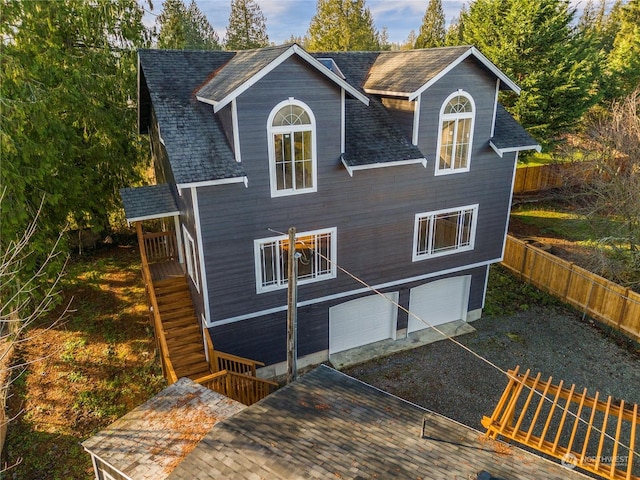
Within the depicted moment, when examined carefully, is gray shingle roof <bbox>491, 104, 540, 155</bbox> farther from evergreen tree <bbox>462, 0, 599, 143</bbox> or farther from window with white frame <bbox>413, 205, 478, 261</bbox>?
evergreen tree <bbox>462, 0, 599, 143</bbox>

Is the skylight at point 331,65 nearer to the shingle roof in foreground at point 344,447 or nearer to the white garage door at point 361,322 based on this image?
the white garage door at point 361,322

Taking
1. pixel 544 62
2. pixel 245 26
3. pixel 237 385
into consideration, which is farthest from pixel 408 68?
pixel 245 26

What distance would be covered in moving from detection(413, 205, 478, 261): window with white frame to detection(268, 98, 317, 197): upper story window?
4.20 meters

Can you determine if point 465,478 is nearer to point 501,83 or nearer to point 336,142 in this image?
point 336,142

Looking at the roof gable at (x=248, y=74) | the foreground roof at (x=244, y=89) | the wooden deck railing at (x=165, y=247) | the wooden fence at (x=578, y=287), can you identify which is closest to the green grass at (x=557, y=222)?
the wooden fence at (x=578, y=287)

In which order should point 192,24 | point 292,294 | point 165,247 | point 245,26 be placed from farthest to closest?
point 192,24 → point 245,26 → point 165,247 → point 292,294

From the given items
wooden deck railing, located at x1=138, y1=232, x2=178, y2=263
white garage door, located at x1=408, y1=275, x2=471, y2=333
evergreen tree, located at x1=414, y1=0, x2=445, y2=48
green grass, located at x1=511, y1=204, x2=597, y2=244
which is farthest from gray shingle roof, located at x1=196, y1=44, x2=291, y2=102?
evergreen tree, located at x1=414, y1=0, x2=445, y2=48

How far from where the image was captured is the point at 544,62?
2533cm

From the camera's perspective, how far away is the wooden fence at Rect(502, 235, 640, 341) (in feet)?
49.5

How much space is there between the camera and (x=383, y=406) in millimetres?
8859

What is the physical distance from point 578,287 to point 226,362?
1375 centimetres

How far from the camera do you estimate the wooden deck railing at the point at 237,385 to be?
10.4 m

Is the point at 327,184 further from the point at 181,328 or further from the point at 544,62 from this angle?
the point at 544,62

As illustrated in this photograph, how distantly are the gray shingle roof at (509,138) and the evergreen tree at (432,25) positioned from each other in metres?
39.1
